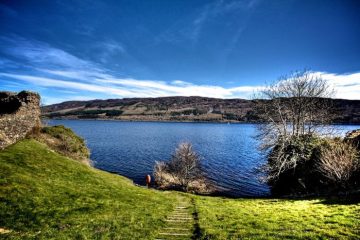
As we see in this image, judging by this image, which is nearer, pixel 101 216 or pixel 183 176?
pixel 101 216

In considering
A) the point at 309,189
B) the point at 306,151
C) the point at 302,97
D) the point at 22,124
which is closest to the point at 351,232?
the point at 309,189

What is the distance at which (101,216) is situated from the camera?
54.3 ft

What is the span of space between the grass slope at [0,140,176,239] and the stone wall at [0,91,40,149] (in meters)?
2.67

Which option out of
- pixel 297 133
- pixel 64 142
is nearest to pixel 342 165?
pixel 297 133

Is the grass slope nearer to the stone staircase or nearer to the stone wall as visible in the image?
the stone staircase

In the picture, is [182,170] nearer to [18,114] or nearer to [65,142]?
[65,142]

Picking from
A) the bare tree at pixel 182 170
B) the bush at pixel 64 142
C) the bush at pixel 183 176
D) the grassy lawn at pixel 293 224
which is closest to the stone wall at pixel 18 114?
the bush at pixel 64 142

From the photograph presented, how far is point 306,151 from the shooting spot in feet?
123

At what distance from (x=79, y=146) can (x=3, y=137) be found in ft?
68.1

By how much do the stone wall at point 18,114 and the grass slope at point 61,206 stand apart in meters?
2.67

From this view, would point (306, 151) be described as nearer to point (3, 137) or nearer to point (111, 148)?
point (3, 137)

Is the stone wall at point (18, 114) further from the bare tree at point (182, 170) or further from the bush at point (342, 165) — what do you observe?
the bush at point (342, 165)

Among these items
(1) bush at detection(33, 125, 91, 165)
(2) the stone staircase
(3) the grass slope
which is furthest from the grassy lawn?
(1) bush at detection(33, 125, 91, 165)

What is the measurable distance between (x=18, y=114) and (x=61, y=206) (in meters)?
18.5
